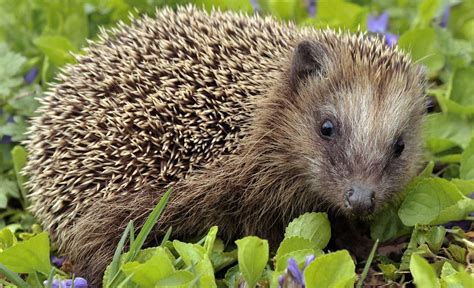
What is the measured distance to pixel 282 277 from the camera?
3.05 m

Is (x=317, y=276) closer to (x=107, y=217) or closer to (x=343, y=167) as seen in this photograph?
(x=343, y=167)

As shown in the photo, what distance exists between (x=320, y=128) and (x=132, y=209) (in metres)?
0.93

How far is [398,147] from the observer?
12.1 ft

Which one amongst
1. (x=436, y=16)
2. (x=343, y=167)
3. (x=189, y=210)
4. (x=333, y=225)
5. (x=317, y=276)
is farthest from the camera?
(x=436, y=16)

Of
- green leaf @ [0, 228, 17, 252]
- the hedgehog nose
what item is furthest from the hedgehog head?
green leaf @ [0, 228, 17, 252]

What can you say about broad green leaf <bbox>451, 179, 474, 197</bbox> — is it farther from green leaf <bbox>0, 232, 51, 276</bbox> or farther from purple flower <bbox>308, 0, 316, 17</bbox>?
purple flower <bbox>308, 0, 316, 17</bbox>

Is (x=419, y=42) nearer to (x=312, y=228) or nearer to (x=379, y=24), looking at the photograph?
(x=379, y=24)

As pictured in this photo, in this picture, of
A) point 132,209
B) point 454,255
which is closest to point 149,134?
point 132,209

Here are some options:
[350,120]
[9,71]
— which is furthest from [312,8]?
[350,120]

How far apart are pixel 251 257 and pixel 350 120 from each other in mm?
796

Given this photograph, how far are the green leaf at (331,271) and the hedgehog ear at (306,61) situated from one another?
102 cm

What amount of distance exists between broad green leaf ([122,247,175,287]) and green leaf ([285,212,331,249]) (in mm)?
617

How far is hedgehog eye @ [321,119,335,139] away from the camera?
11.8 ft

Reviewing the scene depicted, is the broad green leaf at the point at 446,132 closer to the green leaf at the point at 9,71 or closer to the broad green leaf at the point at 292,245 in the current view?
the broad green leaf at the point at 292,245
